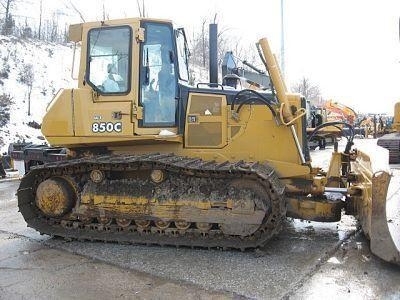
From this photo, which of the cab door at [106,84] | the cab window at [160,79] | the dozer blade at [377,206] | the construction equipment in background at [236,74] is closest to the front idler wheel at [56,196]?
the cab door at [106,84]

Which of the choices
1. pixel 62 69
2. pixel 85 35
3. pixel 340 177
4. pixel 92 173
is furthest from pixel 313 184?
pixel 62 69

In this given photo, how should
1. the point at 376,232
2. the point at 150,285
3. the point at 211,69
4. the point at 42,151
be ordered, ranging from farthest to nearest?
the point at 42,151 < the point at 211,69 < the point at 376,232 < the point at 150,285

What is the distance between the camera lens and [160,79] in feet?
21.1

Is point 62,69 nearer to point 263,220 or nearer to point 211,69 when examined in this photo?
point 211,69

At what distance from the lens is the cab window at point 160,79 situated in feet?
20.9

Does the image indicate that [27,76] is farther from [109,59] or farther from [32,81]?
[109,59]

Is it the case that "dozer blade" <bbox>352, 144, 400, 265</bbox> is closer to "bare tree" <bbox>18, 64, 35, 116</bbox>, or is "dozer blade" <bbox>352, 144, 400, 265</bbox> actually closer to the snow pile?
the snow pile

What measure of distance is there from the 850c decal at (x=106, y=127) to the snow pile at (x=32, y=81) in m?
13.9

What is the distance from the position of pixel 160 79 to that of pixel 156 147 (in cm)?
99

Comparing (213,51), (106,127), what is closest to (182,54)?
(213,51)

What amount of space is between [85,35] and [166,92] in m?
1.44

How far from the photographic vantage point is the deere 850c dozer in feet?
19.4

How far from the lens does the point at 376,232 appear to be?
4.97 metres

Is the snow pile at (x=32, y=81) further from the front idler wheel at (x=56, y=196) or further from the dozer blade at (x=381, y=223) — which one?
the dozer blade at (x=381, y=223)
